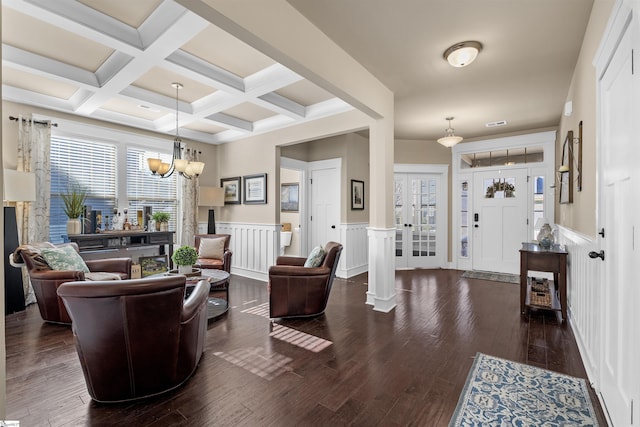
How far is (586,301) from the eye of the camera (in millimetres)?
2471

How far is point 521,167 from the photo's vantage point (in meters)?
5.57

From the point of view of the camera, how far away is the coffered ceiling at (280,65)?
2.37 metres

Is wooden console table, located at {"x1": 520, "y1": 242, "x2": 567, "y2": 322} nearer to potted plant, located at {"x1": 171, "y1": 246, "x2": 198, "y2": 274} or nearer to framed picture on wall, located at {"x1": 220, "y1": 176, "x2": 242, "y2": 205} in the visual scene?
potted plant, located at {"x1": 171, "y1": 246, "x2": 198, "y2": 274}

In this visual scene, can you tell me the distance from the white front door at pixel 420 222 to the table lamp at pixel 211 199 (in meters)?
3.50

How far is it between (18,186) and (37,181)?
733 mm

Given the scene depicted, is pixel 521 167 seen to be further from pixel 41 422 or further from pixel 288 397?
pixel 41 422

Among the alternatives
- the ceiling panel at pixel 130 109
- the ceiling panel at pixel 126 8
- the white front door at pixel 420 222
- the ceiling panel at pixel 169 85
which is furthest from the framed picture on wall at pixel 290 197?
the ceiling panel at pixel 126 8

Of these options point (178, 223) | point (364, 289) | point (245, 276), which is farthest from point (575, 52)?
point (178, 223)

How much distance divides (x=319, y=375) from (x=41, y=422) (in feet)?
5.49

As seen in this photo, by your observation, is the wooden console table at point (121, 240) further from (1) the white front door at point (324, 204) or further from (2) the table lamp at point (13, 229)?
(1) the white front door at point (324, 204)

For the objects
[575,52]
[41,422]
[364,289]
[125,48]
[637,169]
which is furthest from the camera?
[364,289]

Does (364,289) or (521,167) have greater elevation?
(521,167)

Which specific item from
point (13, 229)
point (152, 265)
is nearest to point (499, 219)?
point (152, 265)

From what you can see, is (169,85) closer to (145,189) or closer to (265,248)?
(145,189)
